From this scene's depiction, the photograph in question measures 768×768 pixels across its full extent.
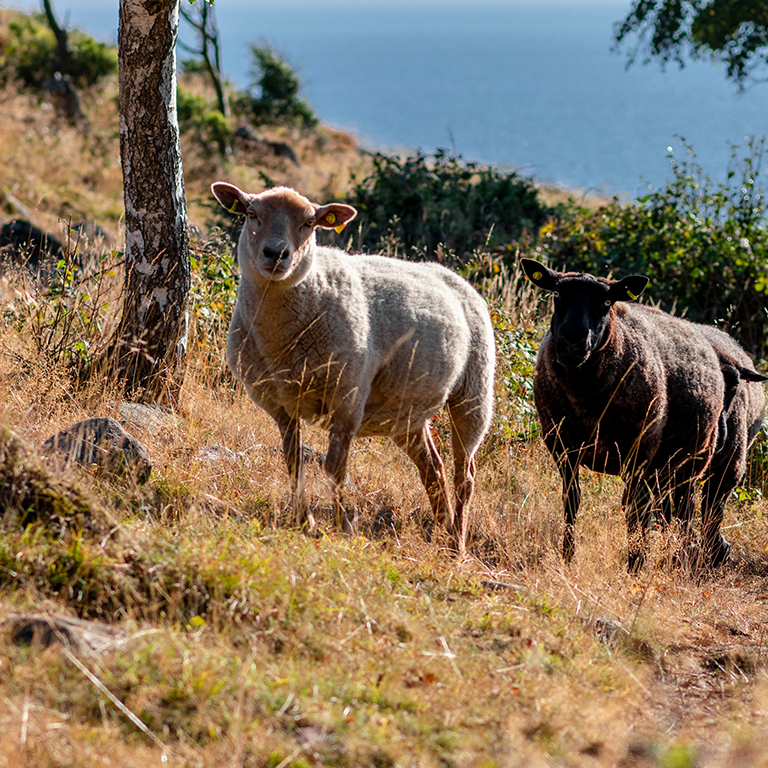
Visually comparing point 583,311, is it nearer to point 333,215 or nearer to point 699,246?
point 333,215

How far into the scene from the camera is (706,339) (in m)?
6.94

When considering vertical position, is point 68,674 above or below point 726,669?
above

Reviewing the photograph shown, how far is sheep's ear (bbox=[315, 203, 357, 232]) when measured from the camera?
5.21 m

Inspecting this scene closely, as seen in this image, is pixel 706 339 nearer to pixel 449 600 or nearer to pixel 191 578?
pixel 449 600

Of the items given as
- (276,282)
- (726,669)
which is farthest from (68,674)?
(726,669)

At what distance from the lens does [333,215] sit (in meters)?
5.32

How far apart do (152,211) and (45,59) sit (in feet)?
67.2

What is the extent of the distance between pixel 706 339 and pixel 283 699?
5.05 m

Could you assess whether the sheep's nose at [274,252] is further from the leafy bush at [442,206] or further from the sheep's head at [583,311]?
the leafy bush at [442,206]

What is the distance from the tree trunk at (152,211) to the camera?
629 centimetres

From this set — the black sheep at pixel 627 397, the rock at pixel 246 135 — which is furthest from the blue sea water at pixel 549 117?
the black sheep at pixel 627 397

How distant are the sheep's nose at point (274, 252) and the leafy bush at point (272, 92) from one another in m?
26.0

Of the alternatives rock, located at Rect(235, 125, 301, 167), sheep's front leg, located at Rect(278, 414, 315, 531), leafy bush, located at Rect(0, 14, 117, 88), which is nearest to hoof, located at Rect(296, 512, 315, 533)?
sheep's front leg, located at Rect(278, 414, 315, 531)

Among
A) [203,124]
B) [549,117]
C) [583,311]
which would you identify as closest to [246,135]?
[203,124]
